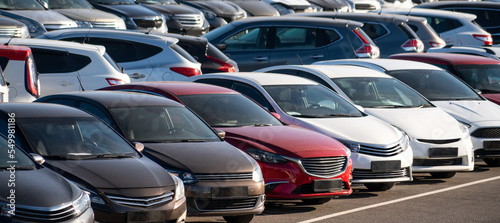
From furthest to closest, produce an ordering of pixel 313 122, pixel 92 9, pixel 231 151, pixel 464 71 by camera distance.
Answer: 1. pixel 92 9
2. pixel 464 71
3. pixel 313 122
4. pixel 231 151

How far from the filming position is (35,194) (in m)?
7.48

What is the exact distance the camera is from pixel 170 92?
12.1 m

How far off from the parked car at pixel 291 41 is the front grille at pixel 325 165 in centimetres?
837

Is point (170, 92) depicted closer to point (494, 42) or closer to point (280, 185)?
point (280, 185)

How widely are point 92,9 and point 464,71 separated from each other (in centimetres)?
840

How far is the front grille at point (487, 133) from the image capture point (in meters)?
15.3

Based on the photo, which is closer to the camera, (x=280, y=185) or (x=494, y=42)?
(x=280, y=185)

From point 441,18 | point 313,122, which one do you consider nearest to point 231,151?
point 313,122

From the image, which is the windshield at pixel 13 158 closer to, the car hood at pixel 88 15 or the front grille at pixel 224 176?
the front grille at pixel 224 176

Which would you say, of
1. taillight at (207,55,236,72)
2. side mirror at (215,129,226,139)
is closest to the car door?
taillight at (207,55,236,72)

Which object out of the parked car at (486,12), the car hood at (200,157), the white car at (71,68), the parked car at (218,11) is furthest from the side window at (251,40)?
the car hood at (200,157)

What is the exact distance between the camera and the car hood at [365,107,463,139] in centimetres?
1394

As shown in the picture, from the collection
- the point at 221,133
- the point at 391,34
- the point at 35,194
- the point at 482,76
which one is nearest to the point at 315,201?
the point at 221,133

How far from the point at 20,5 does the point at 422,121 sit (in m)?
9.48
